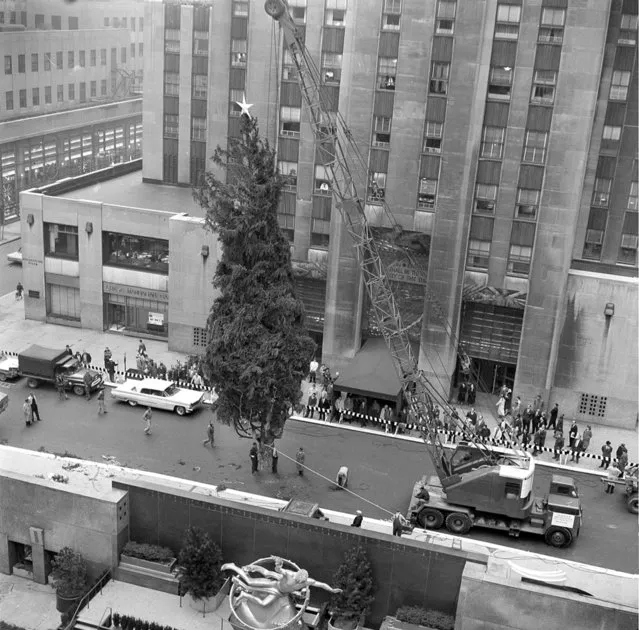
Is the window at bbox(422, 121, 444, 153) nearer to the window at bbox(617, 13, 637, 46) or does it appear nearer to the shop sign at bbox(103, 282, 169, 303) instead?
the window at bbox(617, 13, 637, 46)

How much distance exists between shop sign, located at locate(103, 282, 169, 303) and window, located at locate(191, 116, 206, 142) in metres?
12.1

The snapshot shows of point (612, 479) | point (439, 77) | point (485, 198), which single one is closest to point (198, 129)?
point (439, 77)

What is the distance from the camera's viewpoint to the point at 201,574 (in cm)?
3045

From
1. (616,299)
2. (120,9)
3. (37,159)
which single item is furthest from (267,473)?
(37,159)

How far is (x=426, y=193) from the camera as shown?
1913 inches

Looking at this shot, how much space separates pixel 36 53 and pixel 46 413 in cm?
3427

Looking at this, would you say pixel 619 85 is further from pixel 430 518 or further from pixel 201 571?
pixel 201 571

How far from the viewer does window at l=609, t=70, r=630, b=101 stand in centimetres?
5000

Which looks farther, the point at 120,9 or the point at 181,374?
the point at 120,9

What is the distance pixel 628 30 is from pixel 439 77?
10.9m

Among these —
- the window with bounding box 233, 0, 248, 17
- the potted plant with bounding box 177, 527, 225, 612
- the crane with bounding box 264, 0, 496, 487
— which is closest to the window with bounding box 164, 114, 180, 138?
the window with bounding box 233, 0, 248, 17

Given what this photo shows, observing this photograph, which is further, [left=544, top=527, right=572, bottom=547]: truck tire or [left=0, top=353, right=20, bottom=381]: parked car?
[left=0, top=353, right=20, bottom=381]: parked car

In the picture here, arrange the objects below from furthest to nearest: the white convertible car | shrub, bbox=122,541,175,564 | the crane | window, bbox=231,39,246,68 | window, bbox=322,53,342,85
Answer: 1. window, bbox=231,39,246,68
2. window, bbox=322,53,342,85
3. the white convertible car
4. the crane
5. shrub, bbox=122,541,175,564

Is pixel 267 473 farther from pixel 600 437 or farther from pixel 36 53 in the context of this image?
pixel 36 53
